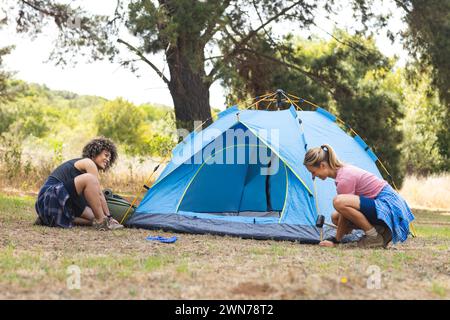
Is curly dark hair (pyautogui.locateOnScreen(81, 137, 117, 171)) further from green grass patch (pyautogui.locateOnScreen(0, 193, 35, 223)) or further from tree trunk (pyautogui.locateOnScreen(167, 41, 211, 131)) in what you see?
tree trunk (pyautogui.locateOnScreen(167, 41, 211, 131))

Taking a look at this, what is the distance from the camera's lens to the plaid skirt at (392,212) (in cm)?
568

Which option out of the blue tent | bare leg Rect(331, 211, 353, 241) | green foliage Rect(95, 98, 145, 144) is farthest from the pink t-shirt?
green foliage Rect(95, 98, 145, 144)

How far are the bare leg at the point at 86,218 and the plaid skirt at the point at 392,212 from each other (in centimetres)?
290

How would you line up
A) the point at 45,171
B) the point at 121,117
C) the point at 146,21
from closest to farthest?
the point at 146,21 < the point at 45,171 < the point at 121,117

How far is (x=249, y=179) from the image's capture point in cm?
830

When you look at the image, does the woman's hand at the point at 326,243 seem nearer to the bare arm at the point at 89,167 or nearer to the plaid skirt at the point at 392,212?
the plaid skirt at the point at 392,212

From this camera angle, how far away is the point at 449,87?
1351 centimetres

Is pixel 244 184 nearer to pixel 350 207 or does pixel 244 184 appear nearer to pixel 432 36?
pixel 350 207

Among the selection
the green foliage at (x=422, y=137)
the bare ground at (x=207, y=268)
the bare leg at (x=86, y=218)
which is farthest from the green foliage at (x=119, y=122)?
the bare ground at (x=207, y=268)

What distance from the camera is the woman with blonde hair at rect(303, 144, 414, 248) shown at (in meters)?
5.67

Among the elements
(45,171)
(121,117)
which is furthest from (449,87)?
(121,117)

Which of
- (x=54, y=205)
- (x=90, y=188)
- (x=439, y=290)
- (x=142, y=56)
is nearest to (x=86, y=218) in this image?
(x=54, y=205)
